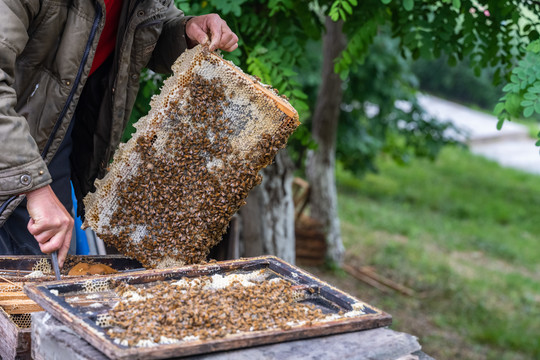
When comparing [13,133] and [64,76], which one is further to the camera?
[64,76]

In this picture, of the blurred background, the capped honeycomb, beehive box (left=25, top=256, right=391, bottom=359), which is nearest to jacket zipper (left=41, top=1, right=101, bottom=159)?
the capped honeycomb

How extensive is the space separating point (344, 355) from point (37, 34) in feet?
5.83

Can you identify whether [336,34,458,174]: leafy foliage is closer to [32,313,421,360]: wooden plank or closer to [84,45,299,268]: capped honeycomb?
[84,45,299,268]: capped honeycomb

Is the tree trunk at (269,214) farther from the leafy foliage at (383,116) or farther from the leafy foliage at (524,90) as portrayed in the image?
the leafy foliage at (383,116)

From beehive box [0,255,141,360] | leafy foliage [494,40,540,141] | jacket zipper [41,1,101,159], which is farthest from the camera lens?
leafy foliage [494,40,540,141]

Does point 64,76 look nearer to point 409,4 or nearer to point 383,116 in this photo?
point 409,4

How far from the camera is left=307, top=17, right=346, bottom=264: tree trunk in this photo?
697 cm

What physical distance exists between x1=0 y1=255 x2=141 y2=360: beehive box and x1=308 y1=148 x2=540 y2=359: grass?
13.4ft

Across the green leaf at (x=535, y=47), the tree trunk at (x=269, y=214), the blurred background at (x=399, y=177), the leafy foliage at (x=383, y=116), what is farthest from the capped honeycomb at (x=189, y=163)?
the leafy foliage at (x=383, y=116)

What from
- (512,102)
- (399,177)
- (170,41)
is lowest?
(399,177)

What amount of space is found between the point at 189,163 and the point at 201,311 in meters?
0.89

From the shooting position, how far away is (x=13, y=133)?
7.54 ft

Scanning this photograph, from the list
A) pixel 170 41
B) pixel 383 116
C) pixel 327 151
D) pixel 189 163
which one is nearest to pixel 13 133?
pixel 189 163

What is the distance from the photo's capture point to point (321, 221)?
7.79 metres
